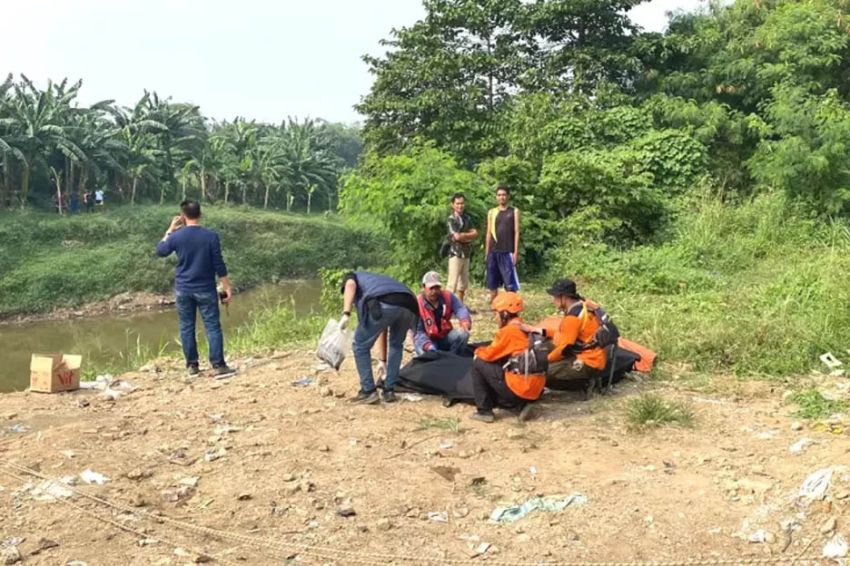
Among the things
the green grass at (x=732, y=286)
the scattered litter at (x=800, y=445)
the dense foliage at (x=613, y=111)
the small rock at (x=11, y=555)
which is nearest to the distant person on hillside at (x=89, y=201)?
the dense foliage at (x=613, y=111)

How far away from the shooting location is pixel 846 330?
6.71m

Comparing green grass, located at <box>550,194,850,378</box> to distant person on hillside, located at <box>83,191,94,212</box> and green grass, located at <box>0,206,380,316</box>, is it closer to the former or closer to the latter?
green grass, located at <box>0,206,380,316</box>

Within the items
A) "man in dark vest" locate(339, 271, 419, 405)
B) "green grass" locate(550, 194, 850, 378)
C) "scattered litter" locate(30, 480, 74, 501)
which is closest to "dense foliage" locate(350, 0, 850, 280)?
"green grass" locate(550, 194, 850, 378)

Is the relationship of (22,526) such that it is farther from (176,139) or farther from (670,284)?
(176,139)

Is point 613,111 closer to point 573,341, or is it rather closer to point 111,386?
point 573,341

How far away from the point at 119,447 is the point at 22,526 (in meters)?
1.08

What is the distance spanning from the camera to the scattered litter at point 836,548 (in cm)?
330

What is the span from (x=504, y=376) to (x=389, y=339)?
102cm

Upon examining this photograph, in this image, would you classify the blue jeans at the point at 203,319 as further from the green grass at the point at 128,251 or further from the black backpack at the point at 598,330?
the green grass at the point at 128,251

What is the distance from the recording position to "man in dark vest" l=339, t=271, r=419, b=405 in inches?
214

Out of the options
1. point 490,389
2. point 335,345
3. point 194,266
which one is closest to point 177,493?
point 335,345

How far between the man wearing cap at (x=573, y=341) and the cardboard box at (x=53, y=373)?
4.07 m

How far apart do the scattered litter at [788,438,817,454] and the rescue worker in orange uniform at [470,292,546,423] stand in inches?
62.2

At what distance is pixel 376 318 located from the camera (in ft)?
17.8
